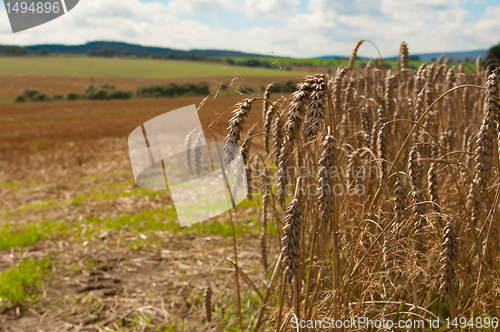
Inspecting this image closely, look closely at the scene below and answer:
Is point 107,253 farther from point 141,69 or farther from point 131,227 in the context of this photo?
point 141,69

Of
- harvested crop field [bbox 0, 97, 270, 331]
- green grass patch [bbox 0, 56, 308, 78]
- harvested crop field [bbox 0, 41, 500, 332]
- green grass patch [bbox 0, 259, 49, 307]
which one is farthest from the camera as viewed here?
green grass patch [bbox 0, 259, 49, 307]

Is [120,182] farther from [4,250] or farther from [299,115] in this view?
[299,115]

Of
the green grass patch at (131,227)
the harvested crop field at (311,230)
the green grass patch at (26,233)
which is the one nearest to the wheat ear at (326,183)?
the harvested crop field at (311,230)

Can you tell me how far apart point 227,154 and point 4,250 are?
484cm

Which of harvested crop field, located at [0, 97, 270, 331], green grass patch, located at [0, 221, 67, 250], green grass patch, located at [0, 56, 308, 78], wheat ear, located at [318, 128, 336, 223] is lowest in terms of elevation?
harvested crop field, located at [0, 97, 270, 331]

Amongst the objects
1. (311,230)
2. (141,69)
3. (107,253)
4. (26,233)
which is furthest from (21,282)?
(311,230)

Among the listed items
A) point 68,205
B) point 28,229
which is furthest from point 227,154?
point 68,205

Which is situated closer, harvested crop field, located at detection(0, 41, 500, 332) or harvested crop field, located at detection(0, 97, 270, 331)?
harvested crop field, located at detection(0, 41, 500, 332)

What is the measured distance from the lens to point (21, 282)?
3.62 m

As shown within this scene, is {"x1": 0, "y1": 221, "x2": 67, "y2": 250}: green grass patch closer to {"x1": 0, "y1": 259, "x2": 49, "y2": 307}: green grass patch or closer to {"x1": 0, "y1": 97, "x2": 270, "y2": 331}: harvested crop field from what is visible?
{"x1": 0, "y1": 97, "x2": 270, "y2": 331}: harvested crop field

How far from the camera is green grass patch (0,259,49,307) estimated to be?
3.43 metres

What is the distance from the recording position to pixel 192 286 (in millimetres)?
3518

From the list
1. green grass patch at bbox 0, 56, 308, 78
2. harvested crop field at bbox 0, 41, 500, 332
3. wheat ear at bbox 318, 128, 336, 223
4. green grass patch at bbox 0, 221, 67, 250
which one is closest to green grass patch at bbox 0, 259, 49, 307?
harvested crop field at bbox 0, 41, 500, 332

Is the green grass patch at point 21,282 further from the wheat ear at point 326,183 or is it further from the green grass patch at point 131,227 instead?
the wheat ear at point 326,183
